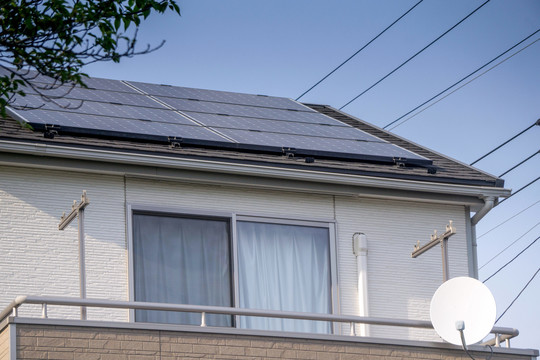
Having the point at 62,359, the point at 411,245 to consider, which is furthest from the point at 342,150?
the point at 62,359

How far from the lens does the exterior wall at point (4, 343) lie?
1252cm

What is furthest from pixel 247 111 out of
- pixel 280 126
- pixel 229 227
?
pixel 229 227

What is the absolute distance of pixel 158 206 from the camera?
1588 cm

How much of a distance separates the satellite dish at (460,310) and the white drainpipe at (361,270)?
2.00 metres

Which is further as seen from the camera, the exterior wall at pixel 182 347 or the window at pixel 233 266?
the window at pixel 233 266

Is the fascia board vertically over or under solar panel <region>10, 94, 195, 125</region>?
under

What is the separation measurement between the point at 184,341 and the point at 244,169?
333 centimetres

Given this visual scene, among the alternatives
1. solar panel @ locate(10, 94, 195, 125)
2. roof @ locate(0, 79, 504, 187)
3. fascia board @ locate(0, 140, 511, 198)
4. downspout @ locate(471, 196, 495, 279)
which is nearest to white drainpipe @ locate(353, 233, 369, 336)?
fascia board @ locate(0, 140, 511, 198)

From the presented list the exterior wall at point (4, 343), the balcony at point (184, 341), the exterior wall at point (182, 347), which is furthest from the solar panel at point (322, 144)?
the exterior wall at point (4, 343)

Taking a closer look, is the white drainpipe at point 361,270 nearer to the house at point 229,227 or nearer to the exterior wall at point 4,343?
the house at point 229,227

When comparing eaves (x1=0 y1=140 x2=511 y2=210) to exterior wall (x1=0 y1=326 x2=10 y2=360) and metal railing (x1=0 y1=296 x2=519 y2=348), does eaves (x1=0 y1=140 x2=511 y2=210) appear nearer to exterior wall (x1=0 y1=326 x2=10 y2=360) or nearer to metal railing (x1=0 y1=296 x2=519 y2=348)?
metal railing (x1=0 y1=296 x2=519 y2=348)

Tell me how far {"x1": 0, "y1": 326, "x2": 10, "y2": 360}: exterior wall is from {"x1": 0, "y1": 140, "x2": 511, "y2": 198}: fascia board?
3027 mm

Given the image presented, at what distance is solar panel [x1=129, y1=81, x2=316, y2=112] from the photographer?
19.7m

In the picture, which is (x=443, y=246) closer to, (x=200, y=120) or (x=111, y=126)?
(x=200, y=120)
